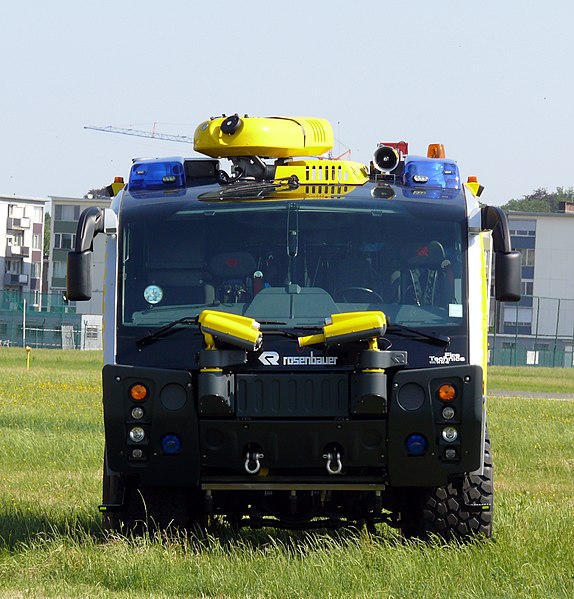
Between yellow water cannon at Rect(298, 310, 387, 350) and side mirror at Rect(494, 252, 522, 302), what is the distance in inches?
34.0

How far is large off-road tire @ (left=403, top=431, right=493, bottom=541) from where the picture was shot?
31.8 feet

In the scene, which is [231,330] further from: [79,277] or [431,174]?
[431,174]

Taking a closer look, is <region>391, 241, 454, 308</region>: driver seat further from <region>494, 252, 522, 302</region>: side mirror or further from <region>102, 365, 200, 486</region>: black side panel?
<region>102, 365, 200, 486</region>: black side panel

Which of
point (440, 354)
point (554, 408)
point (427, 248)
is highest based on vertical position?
point (427, 248)

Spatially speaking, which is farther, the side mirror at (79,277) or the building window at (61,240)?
the building window at (61,240)

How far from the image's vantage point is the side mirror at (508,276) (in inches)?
364

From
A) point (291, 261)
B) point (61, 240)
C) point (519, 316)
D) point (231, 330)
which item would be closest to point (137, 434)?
point (231, 330)

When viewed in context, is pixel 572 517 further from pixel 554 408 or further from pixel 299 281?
pixel 554 408

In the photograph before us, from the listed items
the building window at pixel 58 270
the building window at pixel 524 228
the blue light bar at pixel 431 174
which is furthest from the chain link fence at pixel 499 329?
the blue light bar at pixel 431 174

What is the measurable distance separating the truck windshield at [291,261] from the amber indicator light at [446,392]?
1.78 ft

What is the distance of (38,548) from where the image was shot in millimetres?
9523

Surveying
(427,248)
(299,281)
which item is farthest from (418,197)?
(299,281)

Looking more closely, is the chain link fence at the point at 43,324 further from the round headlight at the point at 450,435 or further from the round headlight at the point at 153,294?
the round headlight at the point at 450,435

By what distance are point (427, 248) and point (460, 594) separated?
2536mm
